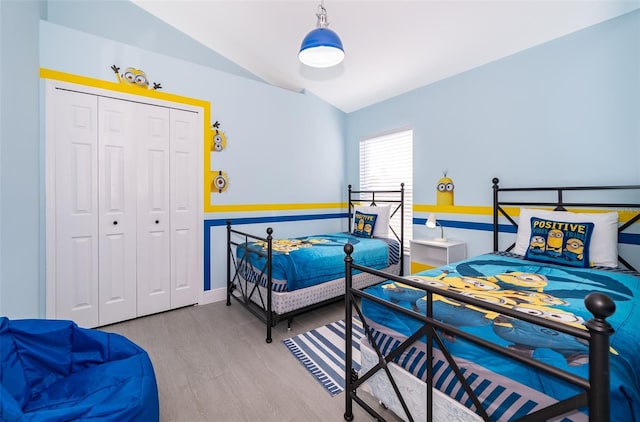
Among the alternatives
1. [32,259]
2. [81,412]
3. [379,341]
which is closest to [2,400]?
[81,412]

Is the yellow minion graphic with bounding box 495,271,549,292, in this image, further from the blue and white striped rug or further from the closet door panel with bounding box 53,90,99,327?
the closet door panel with bounding box 53,90,99,327

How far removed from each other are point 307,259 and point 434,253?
1770 mm

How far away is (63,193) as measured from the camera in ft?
8.61

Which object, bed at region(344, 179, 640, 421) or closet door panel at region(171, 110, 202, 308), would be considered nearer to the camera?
bed at region(344, 179, 640, 421)

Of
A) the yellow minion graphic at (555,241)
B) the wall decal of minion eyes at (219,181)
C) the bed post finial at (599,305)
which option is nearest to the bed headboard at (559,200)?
the yellow minion graphic at (555,241)

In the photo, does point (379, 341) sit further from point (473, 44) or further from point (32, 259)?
point (473, 44)

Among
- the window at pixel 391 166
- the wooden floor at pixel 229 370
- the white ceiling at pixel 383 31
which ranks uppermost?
the white ceiling at pixel 383 31

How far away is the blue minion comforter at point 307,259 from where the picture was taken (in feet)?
8.64

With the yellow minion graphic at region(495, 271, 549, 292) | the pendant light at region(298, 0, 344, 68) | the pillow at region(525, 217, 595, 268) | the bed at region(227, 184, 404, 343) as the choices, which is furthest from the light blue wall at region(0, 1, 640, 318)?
the pendant light at region(298, 0, 344, 68)

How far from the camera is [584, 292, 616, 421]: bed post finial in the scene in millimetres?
707

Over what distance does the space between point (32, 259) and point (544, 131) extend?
184 inches

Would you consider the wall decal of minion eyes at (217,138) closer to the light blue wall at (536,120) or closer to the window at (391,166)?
the window at (391,166)

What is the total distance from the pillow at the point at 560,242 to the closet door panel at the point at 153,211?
141 inches

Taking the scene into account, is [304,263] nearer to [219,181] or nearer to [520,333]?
[219,181]
